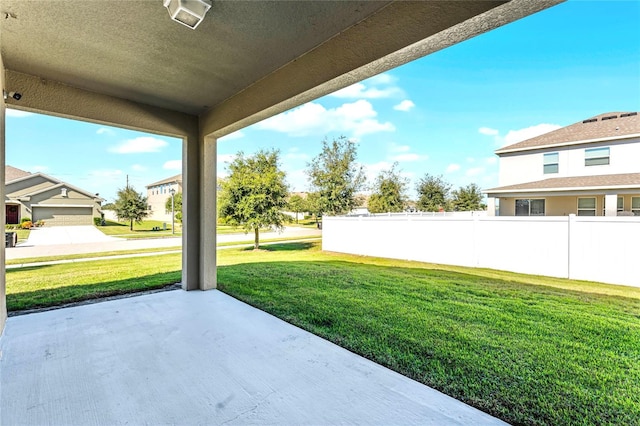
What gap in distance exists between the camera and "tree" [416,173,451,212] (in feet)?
56.0

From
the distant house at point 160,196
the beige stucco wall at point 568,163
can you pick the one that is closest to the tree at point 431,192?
the beige stucco wall at point 568,163

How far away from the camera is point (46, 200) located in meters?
12.2

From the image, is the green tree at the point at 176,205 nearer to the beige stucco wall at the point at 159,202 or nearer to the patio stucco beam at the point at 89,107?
the beige stucco wall at the point at 159,202

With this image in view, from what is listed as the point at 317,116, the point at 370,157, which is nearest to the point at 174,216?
the point at 317,116

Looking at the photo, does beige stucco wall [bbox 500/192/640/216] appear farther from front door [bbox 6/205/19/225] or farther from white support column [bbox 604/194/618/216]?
front door [bbox 6/205/19/225]

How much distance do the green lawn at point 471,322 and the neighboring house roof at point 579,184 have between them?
173 inches

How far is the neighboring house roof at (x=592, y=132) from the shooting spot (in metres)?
7.71

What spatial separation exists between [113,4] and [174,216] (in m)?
16.2

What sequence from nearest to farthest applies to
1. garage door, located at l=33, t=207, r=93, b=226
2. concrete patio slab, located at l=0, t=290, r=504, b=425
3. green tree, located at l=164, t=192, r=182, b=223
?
concrete patio slab, located at l=0, t=290, r=504, b=425 < garage door, located at l=33, t=207, r=93, b=226 < green tree, located at l=164, t=192, r=182, b=223

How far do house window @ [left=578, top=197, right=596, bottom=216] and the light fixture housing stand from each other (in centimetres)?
1068

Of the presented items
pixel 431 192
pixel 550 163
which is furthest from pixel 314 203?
pixel 550 163

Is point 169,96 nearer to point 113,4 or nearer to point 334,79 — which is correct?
point 113,4

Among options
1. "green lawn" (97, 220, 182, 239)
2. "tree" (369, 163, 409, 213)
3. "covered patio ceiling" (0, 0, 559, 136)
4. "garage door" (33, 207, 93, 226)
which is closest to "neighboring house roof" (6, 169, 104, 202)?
"garage door" (33, 207, 93, 226)

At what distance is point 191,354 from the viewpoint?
2.31m
